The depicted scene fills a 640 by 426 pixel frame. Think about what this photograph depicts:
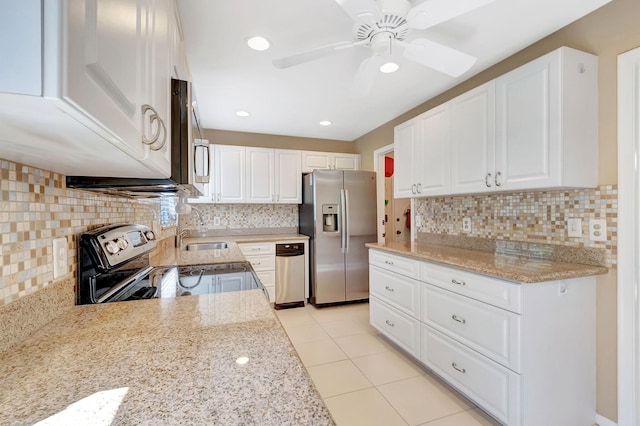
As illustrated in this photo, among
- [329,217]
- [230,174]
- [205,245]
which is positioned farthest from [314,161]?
[205,245]

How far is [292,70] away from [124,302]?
196 centimetres

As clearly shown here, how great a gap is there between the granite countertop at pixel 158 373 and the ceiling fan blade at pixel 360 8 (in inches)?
50.2

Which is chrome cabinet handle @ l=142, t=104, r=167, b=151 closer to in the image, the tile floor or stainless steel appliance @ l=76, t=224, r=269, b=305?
stainless steel appliance @ l=76, t=224, r=269, b=305

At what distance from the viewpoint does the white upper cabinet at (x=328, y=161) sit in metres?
4.10

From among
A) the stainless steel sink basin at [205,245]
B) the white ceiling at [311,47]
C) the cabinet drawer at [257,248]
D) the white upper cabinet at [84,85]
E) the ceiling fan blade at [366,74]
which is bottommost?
the cabinet drawer at [257,248]

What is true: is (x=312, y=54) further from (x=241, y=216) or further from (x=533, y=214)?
Result: (x=241, y=216)

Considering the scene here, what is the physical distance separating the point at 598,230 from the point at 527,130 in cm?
67

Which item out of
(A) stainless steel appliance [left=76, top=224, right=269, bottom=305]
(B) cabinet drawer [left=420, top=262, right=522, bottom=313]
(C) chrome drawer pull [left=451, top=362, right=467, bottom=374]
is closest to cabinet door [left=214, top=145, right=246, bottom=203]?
(A) stainless steel appliance [left=76, top=224, right=269, bottom=305]

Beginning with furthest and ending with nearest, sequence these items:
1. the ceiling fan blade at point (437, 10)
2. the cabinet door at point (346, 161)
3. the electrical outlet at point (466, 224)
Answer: the cabinet door at point (346, 161)
the electrical outlet at point (466, 224)
the ceiling fan blade at point (437, 10)

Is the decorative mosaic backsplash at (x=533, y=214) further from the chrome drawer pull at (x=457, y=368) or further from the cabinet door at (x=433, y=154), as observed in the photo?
the chrome drawer pull at (x=457, y=368)

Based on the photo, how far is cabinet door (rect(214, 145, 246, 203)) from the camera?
3.72 metres

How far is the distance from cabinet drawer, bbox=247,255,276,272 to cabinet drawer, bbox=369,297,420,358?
138cm

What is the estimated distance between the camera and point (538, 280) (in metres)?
1.40

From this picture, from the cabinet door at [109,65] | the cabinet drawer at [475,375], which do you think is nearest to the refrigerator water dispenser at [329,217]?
the cabinet drawer at [475,375]
